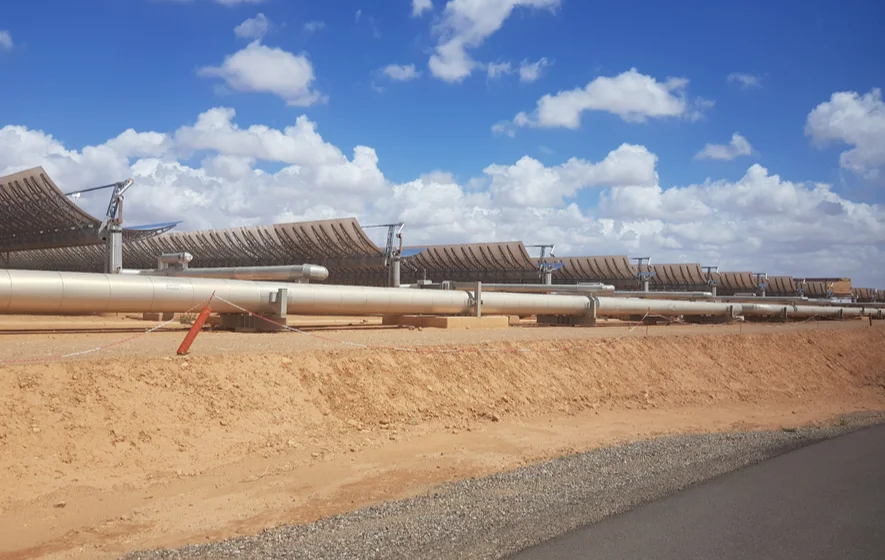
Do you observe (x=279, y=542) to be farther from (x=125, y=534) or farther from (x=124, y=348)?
(x=124, y=348)

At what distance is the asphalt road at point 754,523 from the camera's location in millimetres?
6055

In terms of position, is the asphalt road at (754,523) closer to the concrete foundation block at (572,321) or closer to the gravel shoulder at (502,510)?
the gravel shoulder at (502,510)

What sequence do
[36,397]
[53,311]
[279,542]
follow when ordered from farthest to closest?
[53,311] → [36,397] → [279,542]

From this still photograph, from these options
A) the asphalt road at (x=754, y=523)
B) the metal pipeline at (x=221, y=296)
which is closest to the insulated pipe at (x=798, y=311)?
the metal pipeline at (x=221, y=296)

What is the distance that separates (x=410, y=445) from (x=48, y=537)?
6148 millimetres

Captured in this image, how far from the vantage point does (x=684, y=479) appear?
909 cm

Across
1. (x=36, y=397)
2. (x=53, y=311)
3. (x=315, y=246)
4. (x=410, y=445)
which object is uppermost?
(x=315, y=246)

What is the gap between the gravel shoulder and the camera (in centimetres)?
654

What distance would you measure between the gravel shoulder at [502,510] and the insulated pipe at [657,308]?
24.0m

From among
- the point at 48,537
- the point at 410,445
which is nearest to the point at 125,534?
the point at 48,537

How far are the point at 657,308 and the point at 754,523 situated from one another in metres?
33.7

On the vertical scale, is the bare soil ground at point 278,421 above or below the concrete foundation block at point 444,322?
below

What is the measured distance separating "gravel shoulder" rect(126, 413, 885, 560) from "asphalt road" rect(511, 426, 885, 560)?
1.16 ft

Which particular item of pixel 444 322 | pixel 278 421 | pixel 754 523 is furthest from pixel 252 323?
pixel 754 523
